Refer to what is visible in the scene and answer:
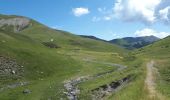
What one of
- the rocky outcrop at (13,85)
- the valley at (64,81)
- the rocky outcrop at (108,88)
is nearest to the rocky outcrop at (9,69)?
the valley at (64,81)

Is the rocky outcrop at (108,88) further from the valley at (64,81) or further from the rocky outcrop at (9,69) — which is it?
the rocky outcrop at (9,69)

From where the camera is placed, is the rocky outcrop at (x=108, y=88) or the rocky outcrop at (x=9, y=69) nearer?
the rocky outcrop at (x=108, y=88)

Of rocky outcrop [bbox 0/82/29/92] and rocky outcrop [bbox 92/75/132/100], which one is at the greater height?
rocky outcrop [bbox 92/75/132/100]

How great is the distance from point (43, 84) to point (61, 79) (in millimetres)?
8438

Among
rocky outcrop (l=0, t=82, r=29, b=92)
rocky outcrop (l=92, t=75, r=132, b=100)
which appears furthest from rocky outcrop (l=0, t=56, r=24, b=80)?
rocky outcrop (l=92, t=75, r=132, b=100)

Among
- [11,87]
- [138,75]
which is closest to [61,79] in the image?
[11,87]

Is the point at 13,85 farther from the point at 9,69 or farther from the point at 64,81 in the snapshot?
the point at 64,81

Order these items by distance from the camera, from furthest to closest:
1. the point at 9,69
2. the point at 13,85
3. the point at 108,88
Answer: the point at 9,69
the point at 13,85
the point at 108,88

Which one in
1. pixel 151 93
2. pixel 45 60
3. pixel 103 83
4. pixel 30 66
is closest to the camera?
pixel 151 93

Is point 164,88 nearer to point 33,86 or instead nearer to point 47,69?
point 33,86

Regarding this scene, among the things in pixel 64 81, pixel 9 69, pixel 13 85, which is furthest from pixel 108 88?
pixel 9 69

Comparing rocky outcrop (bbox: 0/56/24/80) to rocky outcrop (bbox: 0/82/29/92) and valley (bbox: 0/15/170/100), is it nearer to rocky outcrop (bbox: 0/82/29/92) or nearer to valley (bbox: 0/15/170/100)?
valley (bbox: 0/15/170/100)

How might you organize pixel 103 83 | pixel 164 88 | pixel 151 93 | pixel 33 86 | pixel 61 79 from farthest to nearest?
pixel 61 79 < pixel 33 86 < pixel 103 83 < pixel 164 88 < pixel 151 93

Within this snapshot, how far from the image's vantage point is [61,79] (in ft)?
271
